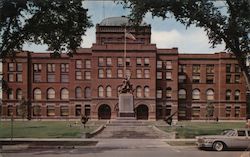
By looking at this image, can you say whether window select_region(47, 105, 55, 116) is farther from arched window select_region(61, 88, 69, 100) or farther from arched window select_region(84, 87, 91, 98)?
arched window select_region(84, 87, 91, 98)

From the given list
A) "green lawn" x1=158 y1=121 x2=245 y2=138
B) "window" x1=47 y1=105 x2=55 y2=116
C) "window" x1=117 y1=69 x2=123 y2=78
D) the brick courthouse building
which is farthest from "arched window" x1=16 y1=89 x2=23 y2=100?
"green lawn" x1=158 y1=121 x2=245 y2=138

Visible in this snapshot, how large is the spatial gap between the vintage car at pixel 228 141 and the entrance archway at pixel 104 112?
209 ft

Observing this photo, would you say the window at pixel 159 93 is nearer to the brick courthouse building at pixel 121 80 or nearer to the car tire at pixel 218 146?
the brick courthouse building at pixel 121 80

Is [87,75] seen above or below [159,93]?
above

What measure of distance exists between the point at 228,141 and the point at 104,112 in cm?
6459

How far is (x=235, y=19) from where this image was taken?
27062 millimetres

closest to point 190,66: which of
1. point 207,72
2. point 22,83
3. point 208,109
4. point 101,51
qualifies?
point 207,72

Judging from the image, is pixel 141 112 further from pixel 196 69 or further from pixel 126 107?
pixel 126 107

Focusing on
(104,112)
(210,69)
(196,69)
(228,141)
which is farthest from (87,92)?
(228,141)

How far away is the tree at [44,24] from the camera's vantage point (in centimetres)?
Result: 2730

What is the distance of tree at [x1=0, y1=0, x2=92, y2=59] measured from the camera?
27.3 m

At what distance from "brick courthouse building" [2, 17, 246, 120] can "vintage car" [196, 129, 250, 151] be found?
62.3 meters

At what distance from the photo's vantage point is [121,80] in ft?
295

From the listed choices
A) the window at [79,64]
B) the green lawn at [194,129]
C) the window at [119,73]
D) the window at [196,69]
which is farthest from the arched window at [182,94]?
the green lawn at [194,129]
